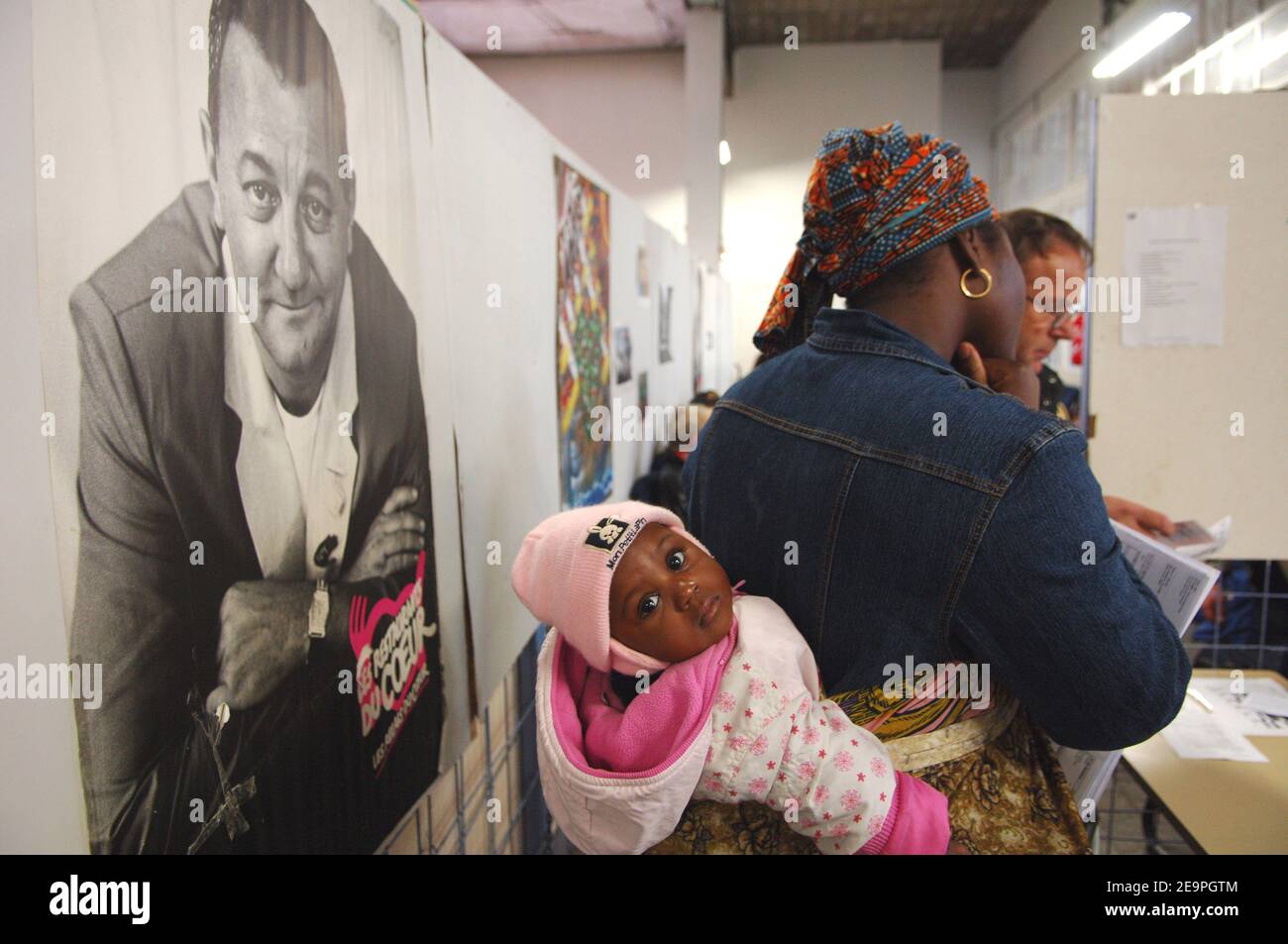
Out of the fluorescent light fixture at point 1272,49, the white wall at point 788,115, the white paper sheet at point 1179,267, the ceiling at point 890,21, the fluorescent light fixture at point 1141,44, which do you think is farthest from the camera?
the white wall at point 788,115

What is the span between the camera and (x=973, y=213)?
1.14 metres

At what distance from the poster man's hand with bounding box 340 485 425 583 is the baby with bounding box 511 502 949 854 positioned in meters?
0.16

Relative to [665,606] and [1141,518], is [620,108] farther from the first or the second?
[665,606]

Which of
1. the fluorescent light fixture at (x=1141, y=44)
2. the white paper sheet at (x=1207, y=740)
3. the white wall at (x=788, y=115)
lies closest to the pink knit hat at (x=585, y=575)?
the white paper sheet at (x=1207, y=740)

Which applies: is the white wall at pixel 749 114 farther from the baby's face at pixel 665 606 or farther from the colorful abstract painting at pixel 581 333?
the baby's face at pixel 665 606

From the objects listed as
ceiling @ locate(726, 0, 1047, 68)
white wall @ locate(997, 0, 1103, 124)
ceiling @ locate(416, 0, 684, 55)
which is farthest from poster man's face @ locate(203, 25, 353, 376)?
ceiling @ locate(726, 0, 1047, 68)

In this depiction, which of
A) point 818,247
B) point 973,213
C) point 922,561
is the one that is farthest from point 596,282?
point 922,561

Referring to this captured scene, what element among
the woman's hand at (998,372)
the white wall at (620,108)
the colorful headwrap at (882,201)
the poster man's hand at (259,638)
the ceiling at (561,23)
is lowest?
the poster man's hand at (259,638)

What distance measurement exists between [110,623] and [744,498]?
32.2 inches

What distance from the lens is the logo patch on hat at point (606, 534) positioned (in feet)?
3.50

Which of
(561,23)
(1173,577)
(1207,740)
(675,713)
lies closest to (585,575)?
(675,713)

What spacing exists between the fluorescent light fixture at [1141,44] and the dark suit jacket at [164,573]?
611cm

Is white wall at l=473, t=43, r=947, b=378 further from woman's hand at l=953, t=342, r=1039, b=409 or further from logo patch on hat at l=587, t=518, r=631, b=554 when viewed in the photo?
logo patch on hat at l=587, t=518, r=631, b=554
